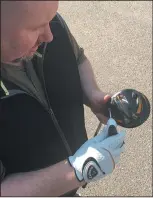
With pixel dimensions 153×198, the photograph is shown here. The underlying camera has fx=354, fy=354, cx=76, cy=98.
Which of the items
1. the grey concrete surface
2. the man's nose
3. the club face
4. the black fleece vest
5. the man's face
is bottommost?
the grey concrete surface

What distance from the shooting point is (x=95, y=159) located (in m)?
1.50

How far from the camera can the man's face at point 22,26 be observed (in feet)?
3.54

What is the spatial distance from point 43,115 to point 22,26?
1.60 feet

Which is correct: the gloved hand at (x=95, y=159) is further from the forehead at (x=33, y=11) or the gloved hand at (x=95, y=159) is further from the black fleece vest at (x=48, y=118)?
the forehead at (x=33, y=11)

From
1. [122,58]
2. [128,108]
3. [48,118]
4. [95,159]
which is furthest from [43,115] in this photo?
[122,58]

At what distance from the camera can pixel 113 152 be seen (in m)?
1.58

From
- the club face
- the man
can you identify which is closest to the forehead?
the man

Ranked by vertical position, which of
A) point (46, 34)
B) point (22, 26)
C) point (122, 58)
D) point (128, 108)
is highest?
point (22, 26)

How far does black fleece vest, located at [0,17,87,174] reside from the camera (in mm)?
1407

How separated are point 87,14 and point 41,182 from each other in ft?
10.4

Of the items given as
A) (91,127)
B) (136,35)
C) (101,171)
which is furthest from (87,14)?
(101,171)

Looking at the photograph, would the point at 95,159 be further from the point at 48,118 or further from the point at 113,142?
the point at 48,118

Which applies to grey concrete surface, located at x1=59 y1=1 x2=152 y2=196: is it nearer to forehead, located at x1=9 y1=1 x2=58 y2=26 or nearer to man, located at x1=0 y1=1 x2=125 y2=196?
man, located at x1=0 y1=1 x2=125 y2=196

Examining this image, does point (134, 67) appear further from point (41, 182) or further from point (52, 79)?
point (41, 182)
